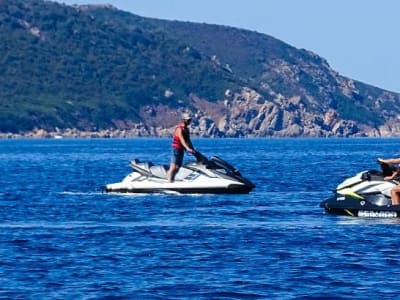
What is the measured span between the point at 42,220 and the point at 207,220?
389 cm

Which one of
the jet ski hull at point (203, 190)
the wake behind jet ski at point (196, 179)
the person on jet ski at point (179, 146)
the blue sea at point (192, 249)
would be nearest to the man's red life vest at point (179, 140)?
the person on jet ski at point (179, 146)

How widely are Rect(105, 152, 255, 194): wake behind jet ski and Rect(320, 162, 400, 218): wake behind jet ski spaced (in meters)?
8.77

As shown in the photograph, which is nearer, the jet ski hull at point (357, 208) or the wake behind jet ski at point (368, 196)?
the jet ski hull at point (357, 208)

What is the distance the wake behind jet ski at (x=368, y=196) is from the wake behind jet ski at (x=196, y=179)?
28.8ft

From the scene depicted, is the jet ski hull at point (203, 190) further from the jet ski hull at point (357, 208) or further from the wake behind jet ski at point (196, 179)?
the jet ski hull at point (357, 208)

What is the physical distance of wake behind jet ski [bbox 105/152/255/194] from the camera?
44.2 meters

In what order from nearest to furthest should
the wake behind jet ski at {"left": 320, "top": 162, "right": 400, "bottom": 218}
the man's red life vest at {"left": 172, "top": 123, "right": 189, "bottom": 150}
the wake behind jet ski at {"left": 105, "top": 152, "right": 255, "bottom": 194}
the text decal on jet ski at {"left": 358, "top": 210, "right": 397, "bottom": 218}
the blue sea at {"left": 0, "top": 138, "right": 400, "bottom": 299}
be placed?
the blue sea at {"left": 0, "top": 138, "right": 400, "bottom": 299} → the text decal on jet ski at {"left": 358, "top": 210, "right": 397, "bottom": 218} → the wake behind jet ski at {"left": 320, "top": 162, "right": 400, "bottom": 218} → the man's red life vest at {"left": 172, "top": 123, "right": 189, "bottom": 150} → the wake behind jet ski at {"left": 105, "top": 152, "right": 255, "bottom": 194}

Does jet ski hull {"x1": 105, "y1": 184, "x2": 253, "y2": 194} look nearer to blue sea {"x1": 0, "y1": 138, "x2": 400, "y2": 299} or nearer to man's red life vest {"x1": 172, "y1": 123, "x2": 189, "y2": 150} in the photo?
blue sea {"x1": 0, "y1": 138, "x2": 400, "y2": 299}

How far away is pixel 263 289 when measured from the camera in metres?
23.7

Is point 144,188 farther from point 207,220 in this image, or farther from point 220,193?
point 207,220

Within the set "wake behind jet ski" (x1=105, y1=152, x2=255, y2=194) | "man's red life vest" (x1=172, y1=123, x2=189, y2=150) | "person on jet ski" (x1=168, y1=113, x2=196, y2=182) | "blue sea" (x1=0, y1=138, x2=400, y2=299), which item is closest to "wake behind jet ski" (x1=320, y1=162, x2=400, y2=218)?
"blue sea" (x1=0, y1=138, x2=400, y2=299)

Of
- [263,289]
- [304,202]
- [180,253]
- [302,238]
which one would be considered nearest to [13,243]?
[180,253]

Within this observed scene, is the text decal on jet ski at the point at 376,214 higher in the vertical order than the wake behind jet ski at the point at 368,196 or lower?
lower

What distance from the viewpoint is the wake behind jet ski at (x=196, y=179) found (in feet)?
145
